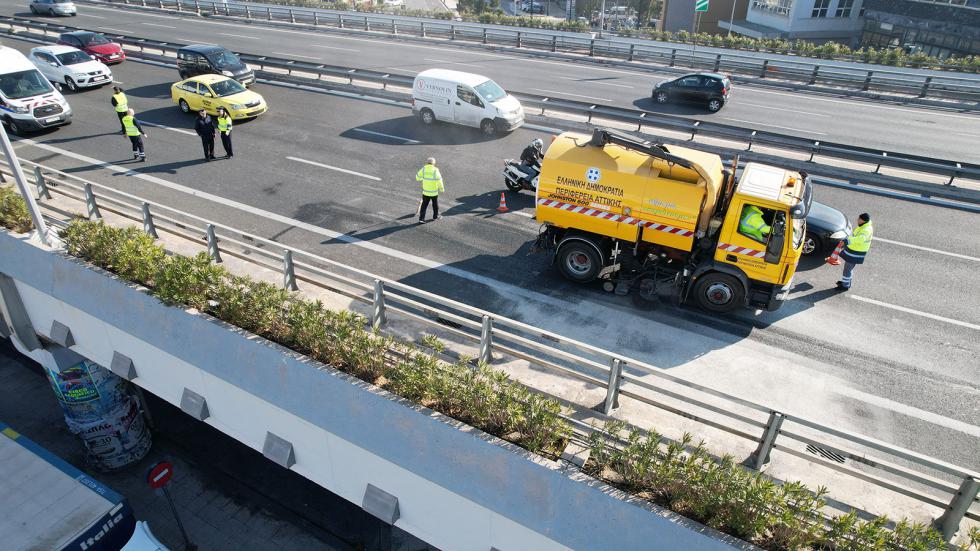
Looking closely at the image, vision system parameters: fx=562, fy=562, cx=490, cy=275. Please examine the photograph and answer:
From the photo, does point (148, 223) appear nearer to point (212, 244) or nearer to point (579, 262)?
point (212, 244)

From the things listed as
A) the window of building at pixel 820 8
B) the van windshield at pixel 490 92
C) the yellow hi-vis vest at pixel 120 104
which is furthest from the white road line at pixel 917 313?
the window of building at pixel 820 8

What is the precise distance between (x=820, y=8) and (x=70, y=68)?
49466 millimetres

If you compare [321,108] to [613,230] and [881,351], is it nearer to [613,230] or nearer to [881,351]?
[613,230]

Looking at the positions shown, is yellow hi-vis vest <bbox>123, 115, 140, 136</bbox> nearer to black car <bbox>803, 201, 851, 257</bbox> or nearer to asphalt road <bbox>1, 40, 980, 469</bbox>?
asphalt road <bbox>1, 40, 980, 469</bbox>

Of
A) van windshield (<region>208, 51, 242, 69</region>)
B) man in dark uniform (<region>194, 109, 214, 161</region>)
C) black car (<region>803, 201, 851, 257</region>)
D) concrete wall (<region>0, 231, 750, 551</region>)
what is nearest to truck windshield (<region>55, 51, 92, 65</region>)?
van windshield (<region>208, 51, 242, 69</region>)

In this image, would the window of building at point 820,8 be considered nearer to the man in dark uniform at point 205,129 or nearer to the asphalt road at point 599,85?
the asphalt road at point 599,85

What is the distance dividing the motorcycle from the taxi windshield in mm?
11874

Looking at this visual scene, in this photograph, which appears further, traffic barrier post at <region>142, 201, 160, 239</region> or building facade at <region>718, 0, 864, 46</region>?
building facade at <region>718, 0, 864, 46</region>

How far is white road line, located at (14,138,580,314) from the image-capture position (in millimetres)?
10820

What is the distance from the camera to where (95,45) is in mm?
27141

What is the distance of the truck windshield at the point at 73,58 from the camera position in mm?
23641

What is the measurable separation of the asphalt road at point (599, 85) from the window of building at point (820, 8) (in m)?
22.4

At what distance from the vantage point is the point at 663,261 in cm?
1084

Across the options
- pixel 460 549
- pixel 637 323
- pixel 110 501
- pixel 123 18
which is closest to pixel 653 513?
pixel 460 549
